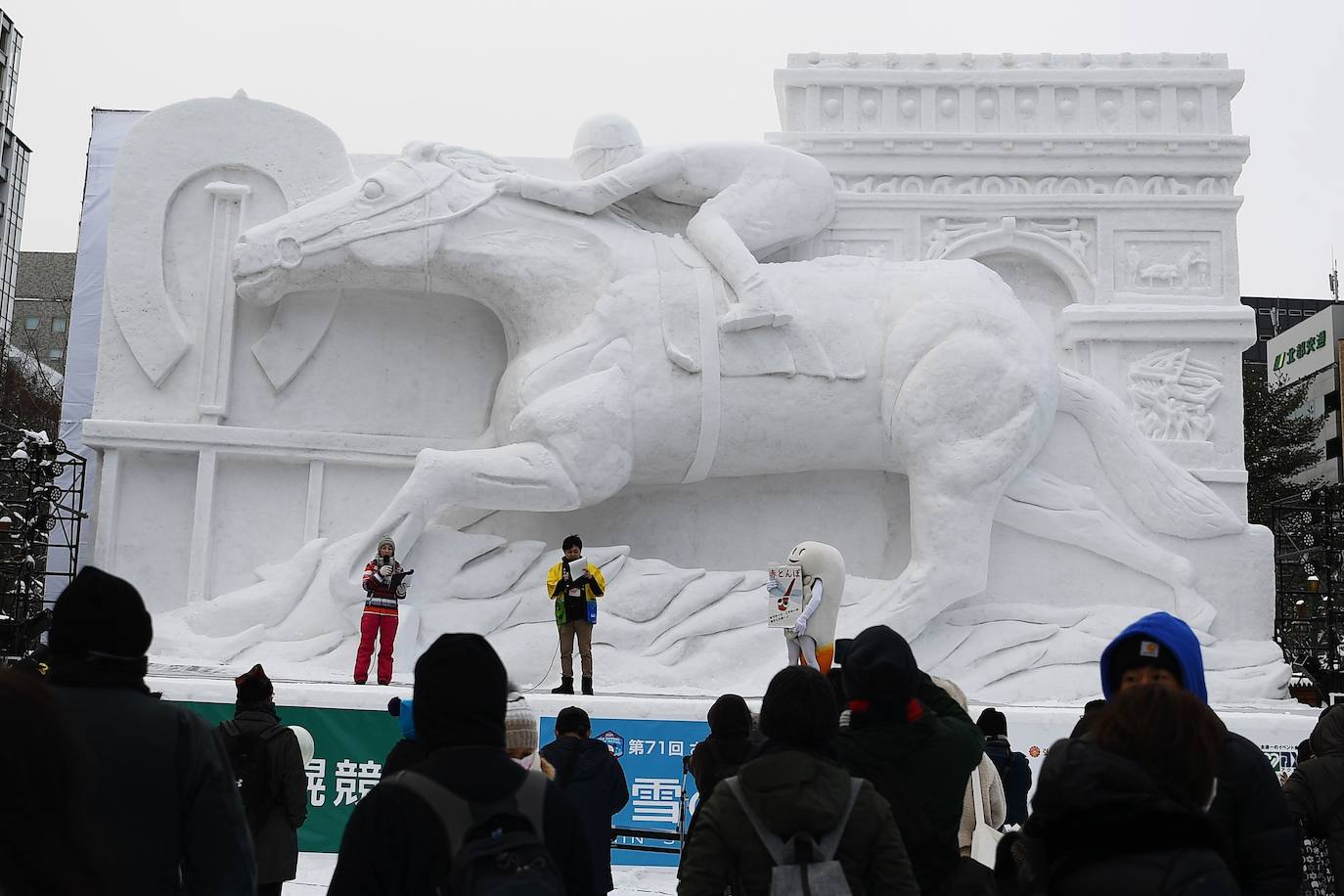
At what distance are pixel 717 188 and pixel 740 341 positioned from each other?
4.27ft

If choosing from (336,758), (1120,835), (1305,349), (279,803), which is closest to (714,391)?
(336,758)

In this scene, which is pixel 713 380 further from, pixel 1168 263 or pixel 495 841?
pixel 495 841

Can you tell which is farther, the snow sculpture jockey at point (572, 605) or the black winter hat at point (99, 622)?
the snow sculpture jockey at point (572, 605)

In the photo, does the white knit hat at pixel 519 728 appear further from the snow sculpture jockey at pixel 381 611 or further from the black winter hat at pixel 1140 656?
the snow sculpture jockey at pixel 381 611

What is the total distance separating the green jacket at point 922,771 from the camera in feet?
9.73

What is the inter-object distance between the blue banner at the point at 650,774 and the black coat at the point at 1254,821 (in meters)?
4.69

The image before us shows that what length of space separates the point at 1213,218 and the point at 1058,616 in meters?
3.39

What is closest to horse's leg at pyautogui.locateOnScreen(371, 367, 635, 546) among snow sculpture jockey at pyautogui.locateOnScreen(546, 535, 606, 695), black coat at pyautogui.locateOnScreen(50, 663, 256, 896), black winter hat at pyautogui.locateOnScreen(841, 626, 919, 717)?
snow sculpture jockey at pyautogui.locateOnScreen(546, 535, 606, 695)

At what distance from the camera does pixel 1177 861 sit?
207 centimetres

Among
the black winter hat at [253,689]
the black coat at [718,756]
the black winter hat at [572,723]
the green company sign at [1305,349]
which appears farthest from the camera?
the green company sign at [1305,349]

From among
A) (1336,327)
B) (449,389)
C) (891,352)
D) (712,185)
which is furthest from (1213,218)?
(1336,327)

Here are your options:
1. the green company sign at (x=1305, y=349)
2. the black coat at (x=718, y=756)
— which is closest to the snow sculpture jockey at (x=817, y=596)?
the black coat at (x=718, y=756)

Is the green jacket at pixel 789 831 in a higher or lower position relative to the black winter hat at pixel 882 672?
lower

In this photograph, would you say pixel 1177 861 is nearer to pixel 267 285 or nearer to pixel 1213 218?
pixel 267 285
